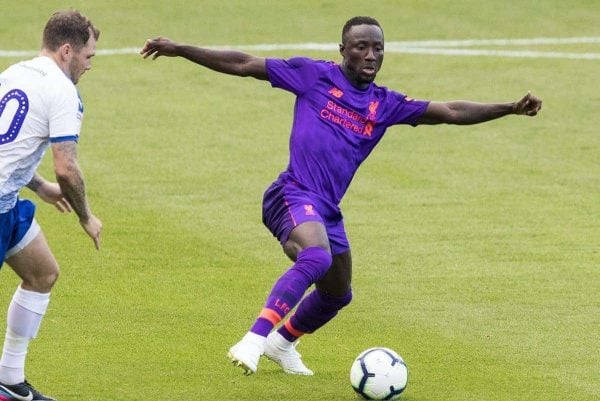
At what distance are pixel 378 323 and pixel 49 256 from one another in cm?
327

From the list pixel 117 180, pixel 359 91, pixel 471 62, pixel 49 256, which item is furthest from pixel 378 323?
pixel 471 62

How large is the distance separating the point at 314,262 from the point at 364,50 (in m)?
1.66

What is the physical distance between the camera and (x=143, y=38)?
23844mm

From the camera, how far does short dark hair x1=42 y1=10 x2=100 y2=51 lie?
8641 millimetres

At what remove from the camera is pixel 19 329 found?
8.99 meters

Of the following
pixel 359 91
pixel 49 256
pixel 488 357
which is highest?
pixel 359 91

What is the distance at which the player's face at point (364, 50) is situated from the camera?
31.9 ft

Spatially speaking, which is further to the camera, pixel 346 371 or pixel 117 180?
pixel 117 180

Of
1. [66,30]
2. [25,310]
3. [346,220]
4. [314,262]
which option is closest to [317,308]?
[314,262]

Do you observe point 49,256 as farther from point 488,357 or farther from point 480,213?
point 480,213

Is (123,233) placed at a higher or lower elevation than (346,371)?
lower

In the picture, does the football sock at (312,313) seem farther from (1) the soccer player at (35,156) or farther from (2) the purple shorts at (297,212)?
(1) the soccer player at (35,156)

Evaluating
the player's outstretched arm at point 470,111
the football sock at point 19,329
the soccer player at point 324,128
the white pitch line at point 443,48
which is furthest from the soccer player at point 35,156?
the white pitch line at point 443,48

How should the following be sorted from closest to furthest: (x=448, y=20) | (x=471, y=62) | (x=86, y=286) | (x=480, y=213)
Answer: (x=86, y=286), (x=480, y=213), (x=471, y=62), (x=448, y=20)
